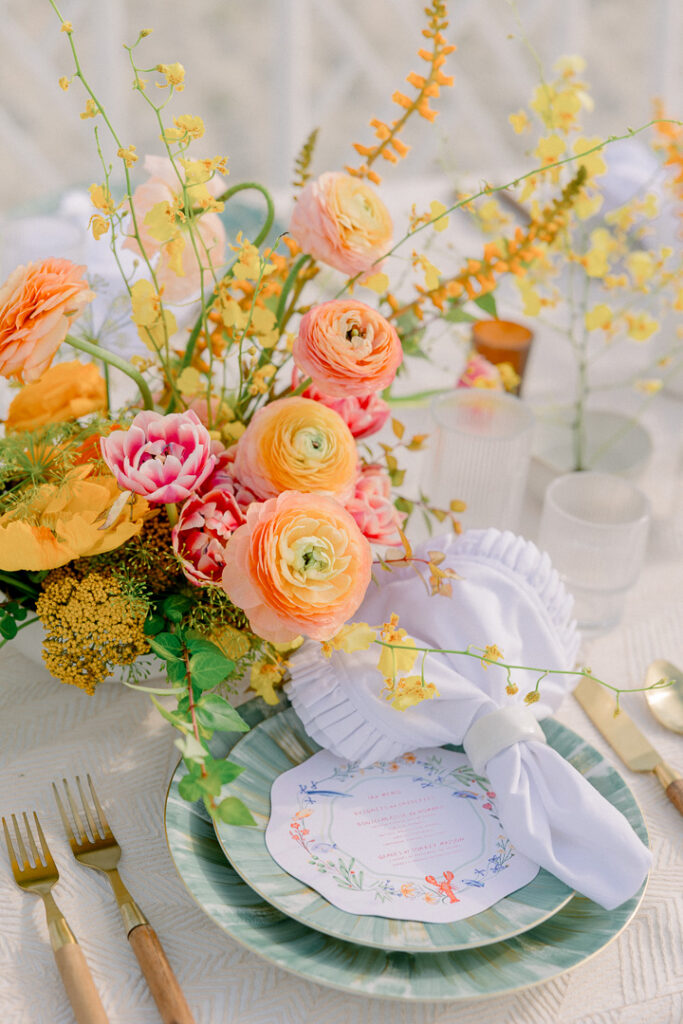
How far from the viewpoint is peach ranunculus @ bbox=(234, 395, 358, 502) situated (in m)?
0.70

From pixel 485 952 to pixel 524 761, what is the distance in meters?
0.14

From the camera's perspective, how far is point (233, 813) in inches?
22.5

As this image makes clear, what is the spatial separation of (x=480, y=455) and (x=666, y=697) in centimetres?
30

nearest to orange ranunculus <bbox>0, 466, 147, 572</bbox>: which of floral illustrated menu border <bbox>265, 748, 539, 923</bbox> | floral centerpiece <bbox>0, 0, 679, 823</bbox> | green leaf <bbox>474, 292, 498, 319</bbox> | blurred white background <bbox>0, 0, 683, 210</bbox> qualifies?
floral centerpiece <bbox>0, 0, 679, 823</bbox>

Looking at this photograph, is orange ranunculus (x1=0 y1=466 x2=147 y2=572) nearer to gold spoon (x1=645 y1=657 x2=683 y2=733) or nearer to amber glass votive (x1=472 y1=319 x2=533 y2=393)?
gold spoon (x1=645 y1=657 x2=683 y2=733)

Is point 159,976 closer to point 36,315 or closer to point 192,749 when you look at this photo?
point 192,749

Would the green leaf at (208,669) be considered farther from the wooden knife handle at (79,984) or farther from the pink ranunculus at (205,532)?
the wooden knife handle at (79,984)

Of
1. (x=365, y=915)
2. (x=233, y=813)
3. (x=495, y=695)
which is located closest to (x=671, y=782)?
(x=495, y=695)

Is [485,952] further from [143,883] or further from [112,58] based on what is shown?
[112,58]

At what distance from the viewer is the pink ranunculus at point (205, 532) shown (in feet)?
2.25

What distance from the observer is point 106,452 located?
2.12ft

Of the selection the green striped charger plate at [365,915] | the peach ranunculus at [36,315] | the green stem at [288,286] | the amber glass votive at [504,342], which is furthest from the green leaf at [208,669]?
the amber glass votive at [504,342]

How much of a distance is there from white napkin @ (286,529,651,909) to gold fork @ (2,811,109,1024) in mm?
218

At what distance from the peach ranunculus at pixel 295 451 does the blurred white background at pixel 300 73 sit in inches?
50.3
